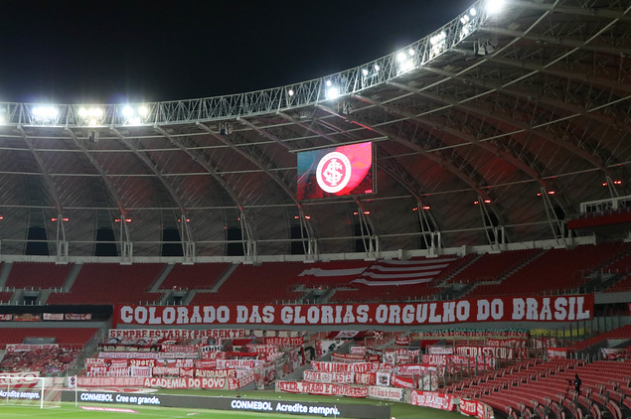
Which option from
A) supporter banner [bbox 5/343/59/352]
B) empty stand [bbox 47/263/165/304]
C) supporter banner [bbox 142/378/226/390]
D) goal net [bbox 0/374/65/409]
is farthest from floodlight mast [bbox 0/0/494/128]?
supporter banner [bbox 5/343/59/352]

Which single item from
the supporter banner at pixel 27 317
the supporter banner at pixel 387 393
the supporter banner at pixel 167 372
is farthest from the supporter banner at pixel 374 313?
the supporter banner at pixel 387 393

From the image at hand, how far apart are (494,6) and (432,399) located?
743 inches

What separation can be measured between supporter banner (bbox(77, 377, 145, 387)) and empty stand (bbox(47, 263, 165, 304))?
1434 centimetres

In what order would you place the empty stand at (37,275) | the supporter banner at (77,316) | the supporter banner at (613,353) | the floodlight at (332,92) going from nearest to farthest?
the supporter banner at (613,353), the floodlight at (332,92), the supporter banner at (77,316), the empty stand at (37,275)

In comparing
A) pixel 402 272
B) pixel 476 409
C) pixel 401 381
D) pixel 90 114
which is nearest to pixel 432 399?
pixel 401 381

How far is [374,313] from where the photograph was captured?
53750mm

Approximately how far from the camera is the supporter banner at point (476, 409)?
2743cm

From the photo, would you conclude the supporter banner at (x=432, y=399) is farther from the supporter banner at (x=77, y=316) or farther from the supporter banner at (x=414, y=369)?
the supporter banner at (x=77, y=316)

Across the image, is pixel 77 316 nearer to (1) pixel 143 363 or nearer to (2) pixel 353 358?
(1) pixel 143 363

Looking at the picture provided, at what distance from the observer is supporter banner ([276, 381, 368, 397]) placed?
134 ft

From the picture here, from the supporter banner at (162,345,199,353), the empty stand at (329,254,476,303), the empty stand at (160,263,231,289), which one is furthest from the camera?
the empty stand at (160,263,231,289)

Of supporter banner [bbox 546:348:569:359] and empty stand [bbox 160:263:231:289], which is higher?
empty stand [bbox 160:263:231:289]

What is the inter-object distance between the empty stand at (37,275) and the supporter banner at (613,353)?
1830 inches

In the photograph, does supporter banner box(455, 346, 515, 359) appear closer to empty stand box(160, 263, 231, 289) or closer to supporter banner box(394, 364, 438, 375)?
supporter banner box(394, 364, 438, 375)
